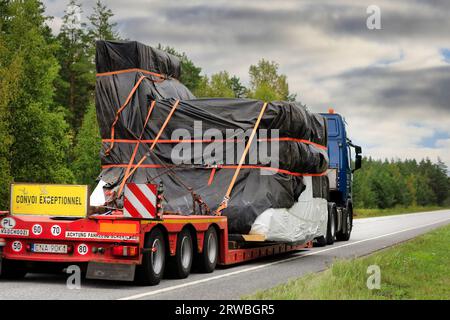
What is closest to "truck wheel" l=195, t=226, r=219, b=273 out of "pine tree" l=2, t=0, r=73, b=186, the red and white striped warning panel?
the red and white striped warning panel

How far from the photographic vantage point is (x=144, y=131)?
17.0 meters

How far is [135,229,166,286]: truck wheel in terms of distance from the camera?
11508 millimetres

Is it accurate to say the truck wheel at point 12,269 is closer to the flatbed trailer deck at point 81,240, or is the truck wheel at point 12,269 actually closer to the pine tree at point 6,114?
the flatbed trailer deck at point 81,240

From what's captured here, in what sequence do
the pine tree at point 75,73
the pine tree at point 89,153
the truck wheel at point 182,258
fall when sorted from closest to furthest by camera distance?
the truck wheel at point 182,258
the pine tree at point 89,153
the pine tree at point 75,73

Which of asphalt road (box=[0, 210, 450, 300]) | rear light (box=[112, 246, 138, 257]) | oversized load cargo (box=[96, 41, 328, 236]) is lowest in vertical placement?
asphalt road (box=[0, 210, 450, 300])

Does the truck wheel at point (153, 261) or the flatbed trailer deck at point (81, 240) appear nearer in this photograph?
the flatbed trailer deck at point (81, 240)

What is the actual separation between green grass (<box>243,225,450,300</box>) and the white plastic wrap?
77.1 inches

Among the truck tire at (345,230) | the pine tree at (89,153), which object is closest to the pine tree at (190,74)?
the pine tree at (89,153)

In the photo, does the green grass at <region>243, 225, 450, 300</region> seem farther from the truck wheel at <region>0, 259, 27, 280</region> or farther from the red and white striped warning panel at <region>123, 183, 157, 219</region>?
the truck wheel at <region>0, 259, 27, 280</region>

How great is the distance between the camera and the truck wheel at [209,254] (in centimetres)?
1376

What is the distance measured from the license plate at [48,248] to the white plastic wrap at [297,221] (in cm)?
491

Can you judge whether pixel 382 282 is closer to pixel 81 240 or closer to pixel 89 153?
pixel 81 240

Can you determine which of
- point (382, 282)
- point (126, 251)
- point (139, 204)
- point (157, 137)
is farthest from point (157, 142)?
point (382, 282)
